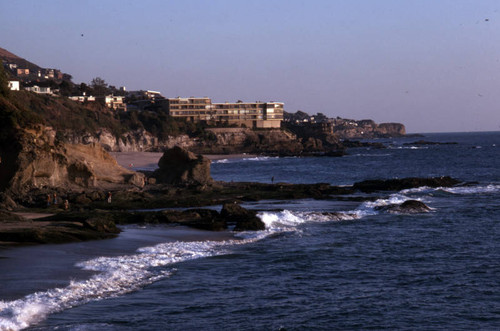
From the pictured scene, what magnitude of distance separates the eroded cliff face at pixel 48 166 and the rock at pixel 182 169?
3.97 meters

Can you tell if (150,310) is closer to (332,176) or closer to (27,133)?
(27,133)

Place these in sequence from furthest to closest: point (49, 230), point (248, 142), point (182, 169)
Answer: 1. point (248, 142)
2. point (182, 169)
3. point (49, 230)

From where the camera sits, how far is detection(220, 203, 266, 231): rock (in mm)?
26469

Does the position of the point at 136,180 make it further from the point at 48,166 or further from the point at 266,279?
the point at 266,279

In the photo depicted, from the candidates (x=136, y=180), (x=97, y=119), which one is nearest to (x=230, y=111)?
(x=97, y=119)

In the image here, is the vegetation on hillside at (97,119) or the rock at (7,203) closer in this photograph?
the rock at (7,203)

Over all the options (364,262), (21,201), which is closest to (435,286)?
(364,262)

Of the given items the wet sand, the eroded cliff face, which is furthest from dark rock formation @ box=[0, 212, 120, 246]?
the eroded cliff face

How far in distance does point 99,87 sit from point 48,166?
450 ft

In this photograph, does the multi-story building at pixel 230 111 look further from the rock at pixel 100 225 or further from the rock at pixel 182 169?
the rock at pixel 100 225

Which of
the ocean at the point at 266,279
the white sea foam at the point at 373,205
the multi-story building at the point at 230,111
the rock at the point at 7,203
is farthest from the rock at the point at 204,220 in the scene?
the multi-story building at the point at 230,111

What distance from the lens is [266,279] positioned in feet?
54.9

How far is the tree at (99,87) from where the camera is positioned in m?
161

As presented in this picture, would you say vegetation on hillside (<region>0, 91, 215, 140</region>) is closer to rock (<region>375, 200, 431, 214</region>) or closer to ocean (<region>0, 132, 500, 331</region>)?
rock (<region>375, 200, 431, 214</region>)
